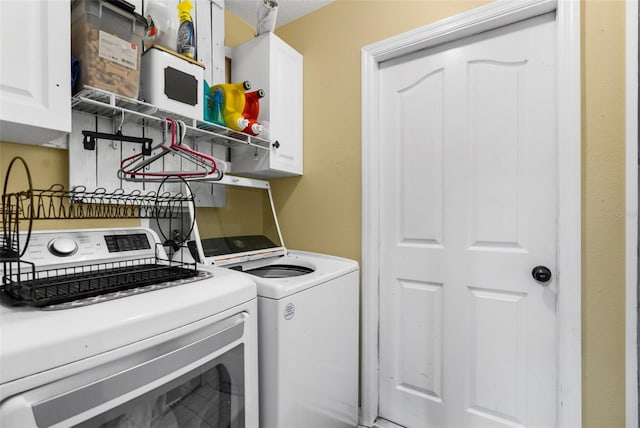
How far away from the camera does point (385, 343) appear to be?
6.01ft

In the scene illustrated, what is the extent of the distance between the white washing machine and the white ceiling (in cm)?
113

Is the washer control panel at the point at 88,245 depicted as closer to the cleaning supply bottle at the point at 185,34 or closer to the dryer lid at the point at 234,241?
the dryer lid at the point at 234,241

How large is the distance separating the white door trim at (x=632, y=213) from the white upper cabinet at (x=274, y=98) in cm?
155

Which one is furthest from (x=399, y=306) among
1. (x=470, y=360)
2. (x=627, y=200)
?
(x=627, y=200)

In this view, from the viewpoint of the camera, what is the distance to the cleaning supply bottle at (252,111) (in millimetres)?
1681

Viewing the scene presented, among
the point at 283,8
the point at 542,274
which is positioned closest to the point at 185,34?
the point at 283,8

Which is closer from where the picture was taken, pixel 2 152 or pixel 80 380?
pixel 80 380

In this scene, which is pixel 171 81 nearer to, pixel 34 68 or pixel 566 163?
pixel 34 68

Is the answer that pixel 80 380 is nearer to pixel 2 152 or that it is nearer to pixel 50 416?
pixel 50 416

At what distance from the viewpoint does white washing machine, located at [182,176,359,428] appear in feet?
3.85

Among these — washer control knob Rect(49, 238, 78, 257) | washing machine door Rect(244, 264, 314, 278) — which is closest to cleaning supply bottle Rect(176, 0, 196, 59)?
washer control knob Rect(49, 238, 78, 257)

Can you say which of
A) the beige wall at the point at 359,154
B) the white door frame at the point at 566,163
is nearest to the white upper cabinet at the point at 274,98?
Result: the beige wall at the point at 359,154

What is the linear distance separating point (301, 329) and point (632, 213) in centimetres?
134

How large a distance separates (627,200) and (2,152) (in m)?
2.31
